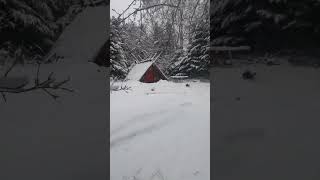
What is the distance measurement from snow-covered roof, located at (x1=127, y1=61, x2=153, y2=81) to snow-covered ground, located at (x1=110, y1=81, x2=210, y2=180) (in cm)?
445

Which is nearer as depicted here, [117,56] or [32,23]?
[32,23]

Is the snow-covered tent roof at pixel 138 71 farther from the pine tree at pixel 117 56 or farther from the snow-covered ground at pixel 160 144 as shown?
the snow-covered ground at pixel 160 144

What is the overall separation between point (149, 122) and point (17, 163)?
3.45ft

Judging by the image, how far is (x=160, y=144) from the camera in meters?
2.03

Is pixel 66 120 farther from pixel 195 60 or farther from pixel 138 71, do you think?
pixel 195 60

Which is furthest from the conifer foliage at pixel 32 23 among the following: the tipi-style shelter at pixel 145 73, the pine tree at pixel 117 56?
the tipi-style shelter at pixel 145 73

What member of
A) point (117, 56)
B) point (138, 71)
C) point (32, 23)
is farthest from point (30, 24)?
point (138, 71)

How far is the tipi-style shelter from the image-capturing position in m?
7.19

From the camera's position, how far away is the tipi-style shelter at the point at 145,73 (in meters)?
7.19

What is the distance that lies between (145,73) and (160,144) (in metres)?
5.24

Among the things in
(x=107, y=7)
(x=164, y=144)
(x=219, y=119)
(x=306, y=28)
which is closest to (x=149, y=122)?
(x=164, y=144)

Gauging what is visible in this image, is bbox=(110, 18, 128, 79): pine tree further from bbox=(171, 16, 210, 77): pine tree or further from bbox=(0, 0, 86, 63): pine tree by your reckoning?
bbox=(0, 0, 86, 63): pine tree

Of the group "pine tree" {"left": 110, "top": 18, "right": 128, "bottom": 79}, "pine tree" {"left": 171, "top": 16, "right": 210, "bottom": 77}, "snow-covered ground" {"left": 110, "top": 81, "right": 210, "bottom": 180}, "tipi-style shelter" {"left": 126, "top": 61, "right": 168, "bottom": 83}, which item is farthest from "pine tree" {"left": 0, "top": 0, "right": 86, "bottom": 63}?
"pine tree" {"left": 171, "top": 16, "right": 210, "bottom": 77}

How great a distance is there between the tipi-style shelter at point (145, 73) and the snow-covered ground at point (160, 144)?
14.7ft
